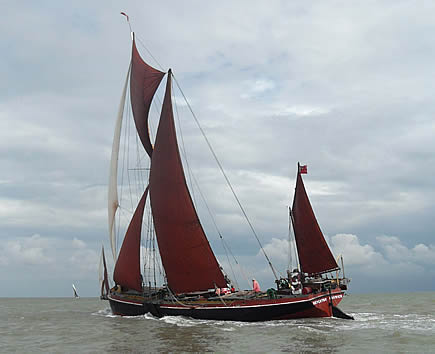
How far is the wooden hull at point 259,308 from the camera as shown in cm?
2989

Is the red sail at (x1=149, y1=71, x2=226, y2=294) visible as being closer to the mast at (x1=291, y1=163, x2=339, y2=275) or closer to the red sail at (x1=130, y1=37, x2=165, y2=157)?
the red sail at (x1=130, y1=37, x2=165, y2=157)

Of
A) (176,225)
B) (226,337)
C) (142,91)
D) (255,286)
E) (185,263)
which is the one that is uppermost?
(142,91)

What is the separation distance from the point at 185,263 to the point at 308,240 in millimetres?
10569

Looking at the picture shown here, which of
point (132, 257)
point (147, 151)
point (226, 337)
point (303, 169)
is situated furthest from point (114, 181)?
point (226, 337)

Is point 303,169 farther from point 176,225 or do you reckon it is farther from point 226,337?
point 226,337

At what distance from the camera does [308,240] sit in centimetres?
3750

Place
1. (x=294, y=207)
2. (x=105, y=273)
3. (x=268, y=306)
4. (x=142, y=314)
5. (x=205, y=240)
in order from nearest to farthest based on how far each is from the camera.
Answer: (x=268, y=306) < (x=205, y=240) < (x=142, y=314) < (x=294, y=207) < (x=105, y=273)

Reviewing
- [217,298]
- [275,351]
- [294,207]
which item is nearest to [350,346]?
[275,351]

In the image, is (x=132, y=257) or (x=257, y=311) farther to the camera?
(x=132, y=257)

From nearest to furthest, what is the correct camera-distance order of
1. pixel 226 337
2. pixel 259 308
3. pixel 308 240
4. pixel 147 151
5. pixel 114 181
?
pixel 226 337, pixel 259 308, pixel 308 240, pixel 147 151, pixel 114 181

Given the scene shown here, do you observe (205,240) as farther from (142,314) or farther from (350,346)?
(350,346)

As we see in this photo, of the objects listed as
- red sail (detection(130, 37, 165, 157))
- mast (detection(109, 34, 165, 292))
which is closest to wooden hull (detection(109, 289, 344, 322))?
mast (detection(109, 34, 165, 292))

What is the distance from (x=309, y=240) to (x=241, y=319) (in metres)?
9.85

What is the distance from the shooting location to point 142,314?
35.2m
